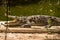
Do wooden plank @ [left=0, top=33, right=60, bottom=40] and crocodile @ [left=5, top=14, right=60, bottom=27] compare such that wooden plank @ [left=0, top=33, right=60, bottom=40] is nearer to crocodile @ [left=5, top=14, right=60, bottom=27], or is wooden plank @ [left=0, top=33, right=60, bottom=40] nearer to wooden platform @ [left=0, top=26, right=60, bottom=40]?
wooden platform @ [left=0, top=26, right=60, bottom=40]

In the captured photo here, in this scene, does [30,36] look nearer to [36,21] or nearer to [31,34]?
[31,34]

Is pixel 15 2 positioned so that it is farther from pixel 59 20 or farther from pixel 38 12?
pixel 59 20

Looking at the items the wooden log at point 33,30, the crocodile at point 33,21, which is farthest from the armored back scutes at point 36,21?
the wooden log at point 33,30

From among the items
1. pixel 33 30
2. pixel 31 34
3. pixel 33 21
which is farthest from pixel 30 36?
pixel 33 21

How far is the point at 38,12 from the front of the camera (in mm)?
6203

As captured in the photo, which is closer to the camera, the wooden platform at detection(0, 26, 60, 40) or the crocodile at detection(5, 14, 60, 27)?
the wooden platform at detection(0, 26, 60, 40)

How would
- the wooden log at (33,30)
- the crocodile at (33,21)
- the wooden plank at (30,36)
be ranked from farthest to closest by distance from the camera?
the crocodile at (33,21)
the wooden log at (33,30)
the wooden plank at (30,36)

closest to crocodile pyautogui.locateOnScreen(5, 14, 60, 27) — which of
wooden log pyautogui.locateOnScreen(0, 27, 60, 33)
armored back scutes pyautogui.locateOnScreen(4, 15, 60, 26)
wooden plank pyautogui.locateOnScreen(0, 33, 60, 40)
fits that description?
armored back scutes pyautogui.locateOnScreen(4, 15, 60, 26)

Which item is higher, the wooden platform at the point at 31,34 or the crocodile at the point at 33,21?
the crocodile at the point at 33,21

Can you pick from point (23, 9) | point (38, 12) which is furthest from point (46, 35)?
point (23, 9)

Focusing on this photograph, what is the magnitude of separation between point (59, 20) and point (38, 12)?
165 centimetres

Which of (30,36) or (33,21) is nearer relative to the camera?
(30,36)

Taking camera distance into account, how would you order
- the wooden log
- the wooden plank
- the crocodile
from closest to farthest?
the wooden plank < the wooden log < the crocodile

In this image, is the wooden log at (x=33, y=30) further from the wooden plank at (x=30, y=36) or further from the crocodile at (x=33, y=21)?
the crocodile at (x=33, y=21)
